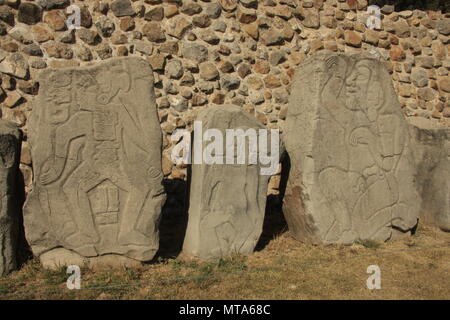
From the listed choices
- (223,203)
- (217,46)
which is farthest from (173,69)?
(223,203)

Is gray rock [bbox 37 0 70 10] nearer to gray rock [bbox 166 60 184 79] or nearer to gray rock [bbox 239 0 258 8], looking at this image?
gray rock [bbox 166 60 184 79]

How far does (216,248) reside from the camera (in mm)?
3365

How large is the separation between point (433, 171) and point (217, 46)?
2.67 metres

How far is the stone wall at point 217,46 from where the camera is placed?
3920mm

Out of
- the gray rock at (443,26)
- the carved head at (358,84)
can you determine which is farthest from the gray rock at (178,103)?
the gray rock at (443,26)

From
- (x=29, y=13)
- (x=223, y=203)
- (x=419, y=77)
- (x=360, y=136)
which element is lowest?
(x=223, y=203)

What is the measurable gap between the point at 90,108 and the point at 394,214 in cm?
288

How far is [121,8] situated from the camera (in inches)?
168

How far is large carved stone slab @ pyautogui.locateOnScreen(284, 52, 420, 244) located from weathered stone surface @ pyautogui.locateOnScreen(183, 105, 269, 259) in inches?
18.5

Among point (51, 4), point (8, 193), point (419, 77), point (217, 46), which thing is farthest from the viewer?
point (419, 77)

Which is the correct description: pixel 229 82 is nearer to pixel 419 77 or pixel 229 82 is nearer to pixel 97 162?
pixel 97 162

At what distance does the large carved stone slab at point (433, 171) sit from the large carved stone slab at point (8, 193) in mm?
3822

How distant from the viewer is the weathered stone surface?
3311mm

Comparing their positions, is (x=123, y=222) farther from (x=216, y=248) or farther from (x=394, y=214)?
(x=394, y=214)
